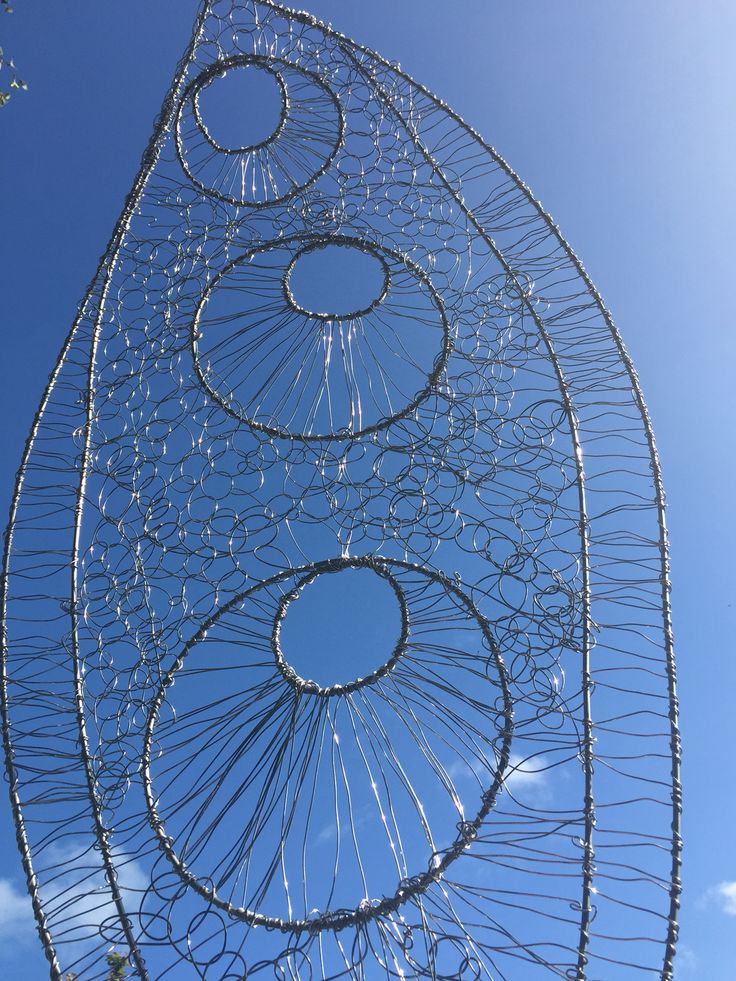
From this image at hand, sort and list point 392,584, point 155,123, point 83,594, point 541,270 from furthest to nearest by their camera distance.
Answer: point 155,123 → point 541,270 → point 83,594 → point 392,584

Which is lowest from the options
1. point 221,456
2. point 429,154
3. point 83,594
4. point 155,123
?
point 83,594

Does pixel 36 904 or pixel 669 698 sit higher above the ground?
pixel 669 698

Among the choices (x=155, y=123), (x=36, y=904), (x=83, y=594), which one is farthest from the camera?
(x=155, y=123)

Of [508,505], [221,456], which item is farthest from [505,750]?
[221,456]

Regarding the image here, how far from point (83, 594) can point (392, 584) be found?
0.95 meters

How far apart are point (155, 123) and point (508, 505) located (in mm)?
1966

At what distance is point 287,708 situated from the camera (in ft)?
8.11

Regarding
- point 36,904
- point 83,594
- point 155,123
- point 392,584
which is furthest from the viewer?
point 155,123

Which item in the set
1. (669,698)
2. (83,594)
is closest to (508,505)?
(669,698)

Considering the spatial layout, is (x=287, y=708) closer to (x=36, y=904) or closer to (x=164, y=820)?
(x=164, y=820)

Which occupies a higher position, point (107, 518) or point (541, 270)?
point (541, 270)

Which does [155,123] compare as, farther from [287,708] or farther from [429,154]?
[287,708]

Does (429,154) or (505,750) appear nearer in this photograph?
(505,750)

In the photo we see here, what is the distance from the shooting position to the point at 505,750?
2389 millimetres
